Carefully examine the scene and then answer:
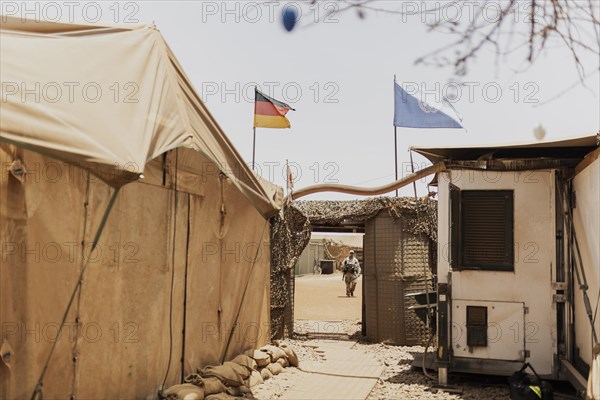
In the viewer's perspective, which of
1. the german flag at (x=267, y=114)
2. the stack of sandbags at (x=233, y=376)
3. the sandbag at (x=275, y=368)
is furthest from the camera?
the german flag at (x=267, y=114)

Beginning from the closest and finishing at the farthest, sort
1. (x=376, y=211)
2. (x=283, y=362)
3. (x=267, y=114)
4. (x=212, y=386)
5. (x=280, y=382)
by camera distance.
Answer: (x=212, y=386), (x=280, y=382), (x=283, y=362), (x=376, y=211), (x=267, y=114)

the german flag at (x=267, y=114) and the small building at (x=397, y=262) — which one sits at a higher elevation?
the german flag at (x=267, y=114)

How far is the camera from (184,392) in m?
5.89

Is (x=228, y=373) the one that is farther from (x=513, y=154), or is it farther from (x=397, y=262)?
(x=397, y=262)

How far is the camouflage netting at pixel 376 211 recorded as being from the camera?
1123cm

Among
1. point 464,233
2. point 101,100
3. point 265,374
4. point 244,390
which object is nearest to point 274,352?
point 265,374

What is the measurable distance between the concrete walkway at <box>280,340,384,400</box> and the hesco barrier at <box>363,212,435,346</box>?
89 centimetres

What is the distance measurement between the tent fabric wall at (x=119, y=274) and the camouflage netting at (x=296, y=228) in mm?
2544

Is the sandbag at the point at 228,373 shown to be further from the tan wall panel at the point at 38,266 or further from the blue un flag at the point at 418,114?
the blue un flag at the point at 418,114

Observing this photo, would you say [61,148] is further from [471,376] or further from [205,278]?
[471,376]

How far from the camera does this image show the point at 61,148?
3.69 metres

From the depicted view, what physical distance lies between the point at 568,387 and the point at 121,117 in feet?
20.9

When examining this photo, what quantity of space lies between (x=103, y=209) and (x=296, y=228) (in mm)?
6816

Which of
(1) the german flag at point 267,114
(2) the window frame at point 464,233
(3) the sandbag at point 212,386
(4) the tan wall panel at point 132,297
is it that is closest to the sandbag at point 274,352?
(3) the sandbag at point 212,386
